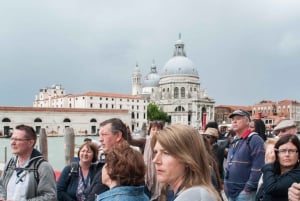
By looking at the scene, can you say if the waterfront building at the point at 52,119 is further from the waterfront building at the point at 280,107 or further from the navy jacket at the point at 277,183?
the navy jacket at the point at 277,183

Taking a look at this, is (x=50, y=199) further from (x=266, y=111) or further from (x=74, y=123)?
(x=266, y=111)

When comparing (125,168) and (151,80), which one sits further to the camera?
(151,80)

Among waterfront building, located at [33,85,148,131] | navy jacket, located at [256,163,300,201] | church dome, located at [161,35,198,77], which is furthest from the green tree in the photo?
navy jacket, located at [256,163,300,201]

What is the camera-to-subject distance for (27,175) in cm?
313

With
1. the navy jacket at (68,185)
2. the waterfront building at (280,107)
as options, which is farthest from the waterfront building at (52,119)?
the navy jacket at (68,185)

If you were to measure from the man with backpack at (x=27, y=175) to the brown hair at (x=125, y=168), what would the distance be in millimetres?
992

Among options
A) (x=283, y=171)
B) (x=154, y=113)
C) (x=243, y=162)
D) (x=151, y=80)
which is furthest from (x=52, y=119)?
(x=283, y=171)

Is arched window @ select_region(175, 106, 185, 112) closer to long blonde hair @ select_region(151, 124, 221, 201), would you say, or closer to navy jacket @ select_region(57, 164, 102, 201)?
navy jacket @ select_region(57, 164, 102, 201)

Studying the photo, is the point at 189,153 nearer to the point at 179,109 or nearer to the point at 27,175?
the point at 27,175

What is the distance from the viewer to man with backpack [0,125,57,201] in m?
3.10

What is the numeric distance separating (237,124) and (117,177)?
2.03 meters

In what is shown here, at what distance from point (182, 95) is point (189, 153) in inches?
3299

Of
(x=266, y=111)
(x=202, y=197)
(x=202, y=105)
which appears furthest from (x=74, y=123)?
(x=202, y=197)

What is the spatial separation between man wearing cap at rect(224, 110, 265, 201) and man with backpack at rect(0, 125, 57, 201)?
168 cm
